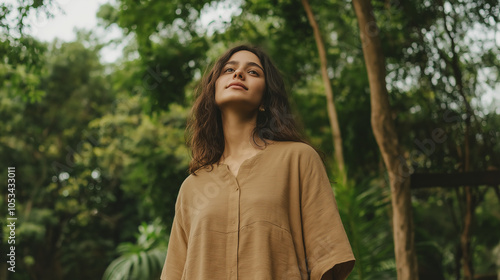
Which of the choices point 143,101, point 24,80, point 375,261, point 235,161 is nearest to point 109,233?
point 143,101

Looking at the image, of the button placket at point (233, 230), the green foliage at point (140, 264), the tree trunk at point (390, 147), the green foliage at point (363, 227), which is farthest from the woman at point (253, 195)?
the green foliage at point (140, 264)

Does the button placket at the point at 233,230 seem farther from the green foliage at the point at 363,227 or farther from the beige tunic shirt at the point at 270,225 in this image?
the green foliage at the point at 363,227

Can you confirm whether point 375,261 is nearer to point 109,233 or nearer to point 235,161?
point 235,161

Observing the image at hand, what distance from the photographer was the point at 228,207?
1757mm

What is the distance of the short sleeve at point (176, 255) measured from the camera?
187 centimetres

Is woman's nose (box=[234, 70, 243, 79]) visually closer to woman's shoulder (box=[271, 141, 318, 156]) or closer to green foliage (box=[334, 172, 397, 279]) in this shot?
woman's shoulder (box=[271, 141, 318, 156])

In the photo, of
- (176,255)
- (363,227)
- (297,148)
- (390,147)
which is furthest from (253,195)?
(363,227)

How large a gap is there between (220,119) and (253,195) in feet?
1.68

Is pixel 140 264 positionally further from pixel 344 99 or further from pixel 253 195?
pixel 253 195

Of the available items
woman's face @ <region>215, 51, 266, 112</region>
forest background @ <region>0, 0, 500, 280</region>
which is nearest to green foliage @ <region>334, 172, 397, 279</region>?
forest background @ <region>0, 0, 500, 280</region>

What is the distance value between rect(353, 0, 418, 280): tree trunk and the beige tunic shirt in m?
1.94

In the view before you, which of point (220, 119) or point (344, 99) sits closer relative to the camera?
point (220, 119)

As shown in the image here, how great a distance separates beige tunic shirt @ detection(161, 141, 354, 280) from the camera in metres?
1.64

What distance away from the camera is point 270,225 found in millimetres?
1672
